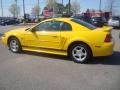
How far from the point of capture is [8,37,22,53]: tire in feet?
34.1

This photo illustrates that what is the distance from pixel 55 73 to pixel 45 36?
2.40m

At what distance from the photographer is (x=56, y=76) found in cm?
712

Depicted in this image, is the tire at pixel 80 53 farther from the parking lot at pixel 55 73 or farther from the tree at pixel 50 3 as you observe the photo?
the tree at pixel 50 3

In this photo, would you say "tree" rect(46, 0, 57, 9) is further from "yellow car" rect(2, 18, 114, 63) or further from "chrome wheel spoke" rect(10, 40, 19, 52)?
"yellow car" rect(2, 18, 114, 63)

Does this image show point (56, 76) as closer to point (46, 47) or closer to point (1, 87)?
point (1, 87)

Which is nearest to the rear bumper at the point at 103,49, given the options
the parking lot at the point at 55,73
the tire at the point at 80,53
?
the tire at the point at 80,53

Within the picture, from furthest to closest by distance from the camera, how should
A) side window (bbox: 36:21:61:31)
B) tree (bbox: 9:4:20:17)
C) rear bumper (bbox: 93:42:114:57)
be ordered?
tree (bbox: 9:4:20:17), side window (bbox: 36:21:61:31), rear bumper (bbox: 93:42:114:57)

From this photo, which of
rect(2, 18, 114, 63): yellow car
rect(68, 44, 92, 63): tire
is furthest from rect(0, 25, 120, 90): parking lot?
rect(2, 18, 114, 63): yellow car

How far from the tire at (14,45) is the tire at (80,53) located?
2.32 m

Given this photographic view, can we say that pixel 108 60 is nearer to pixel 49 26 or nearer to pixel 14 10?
pixel 49 26

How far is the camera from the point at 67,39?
356 inches

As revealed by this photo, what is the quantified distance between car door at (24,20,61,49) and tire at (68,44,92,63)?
59 centimetres

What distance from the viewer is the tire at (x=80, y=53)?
872 centimetres

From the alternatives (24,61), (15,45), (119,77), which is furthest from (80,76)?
(15,45)
